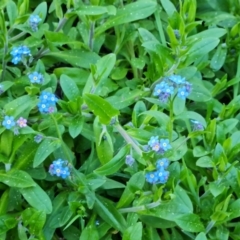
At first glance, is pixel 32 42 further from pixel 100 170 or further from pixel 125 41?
pixel 100 170

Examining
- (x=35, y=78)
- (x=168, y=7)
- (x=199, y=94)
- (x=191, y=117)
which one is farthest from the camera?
(x=168, y=7)

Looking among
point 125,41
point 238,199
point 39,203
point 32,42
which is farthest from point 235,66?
point 39,203

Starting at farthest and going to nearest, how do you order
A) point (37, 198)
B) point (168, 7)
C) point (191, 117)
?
1. point (168, 7)
2. point (191, 117)
3. point (37, 198)

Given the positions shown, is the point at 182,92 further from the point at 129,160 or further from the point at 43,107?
the point at 43,107

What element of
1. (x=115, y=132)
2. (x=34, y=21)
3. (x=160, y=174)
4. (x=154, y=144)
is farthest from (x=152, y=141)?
(x=34, y=21)

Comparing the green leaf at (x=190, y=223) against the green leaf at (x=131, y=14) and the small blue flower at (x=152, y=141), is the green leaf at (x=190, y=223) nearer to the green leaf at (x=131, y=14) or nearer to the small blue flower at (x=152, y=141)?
the small blue flower at (x=152, y=141)
